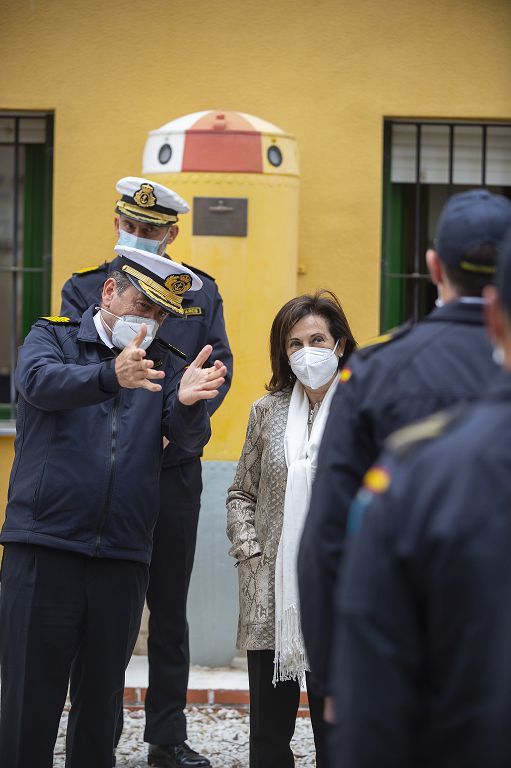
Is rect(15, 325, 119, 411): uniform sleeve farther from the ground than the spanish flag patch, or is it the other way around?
rect(15, 325, 119, 411): uniform sleeve

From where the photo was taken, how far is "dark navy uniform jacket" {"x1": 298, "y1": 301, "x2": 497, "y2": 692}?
238 centimetres

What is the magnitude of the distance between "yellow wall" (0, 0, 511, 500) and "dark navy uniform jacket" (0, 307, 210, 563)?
9.16 ft

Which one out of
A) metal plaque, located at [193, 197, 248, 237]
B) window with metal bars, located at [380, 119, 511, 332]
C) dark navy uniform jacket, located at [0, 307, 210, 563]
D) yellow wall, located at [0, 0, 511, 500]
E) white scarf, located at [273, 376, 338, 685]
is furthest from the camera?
window with metal bars, located at [380, 119, 511, 332]

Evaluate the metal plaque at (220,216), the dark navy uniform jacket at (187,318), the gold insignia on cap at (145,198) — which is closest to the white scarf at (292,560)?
the dark navy uniform jacket at (187,318)

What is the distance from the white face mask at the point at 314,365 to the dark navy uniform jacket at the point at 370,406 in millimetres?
1468

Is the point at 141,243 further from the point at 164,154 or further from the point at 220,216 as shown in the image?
the point at 164,154

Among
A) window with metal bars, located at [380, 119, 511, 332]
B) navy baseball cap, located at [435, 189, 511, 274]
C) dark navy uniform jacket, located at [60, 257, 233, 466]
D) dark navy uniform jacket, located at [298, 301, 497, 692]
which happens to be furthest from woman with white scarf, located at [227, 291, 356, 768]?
window with metal bars, located at [380, 119, 511, 332]

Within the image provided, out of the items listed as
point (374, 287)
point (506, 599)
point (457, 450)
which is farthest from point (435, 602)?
point (374, 287)

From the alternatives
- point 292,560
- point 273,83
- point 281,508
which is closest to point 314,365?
point 281,508

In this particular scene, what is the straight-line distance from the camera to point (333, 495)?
2.53m

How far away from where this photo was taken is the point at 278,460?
4160mm

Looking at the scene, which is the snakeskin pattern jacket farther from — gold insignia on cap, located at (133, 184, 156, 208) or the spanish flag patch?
the spanish flag patch

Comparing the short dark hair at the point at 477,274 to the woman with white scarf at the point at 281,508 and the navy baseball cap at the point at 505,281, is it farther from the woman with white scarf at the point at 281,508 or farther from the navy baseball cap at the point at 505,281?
the woman with white scarf at the point at 281,508

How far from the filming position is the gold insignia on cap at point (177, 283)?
3.95 meters
